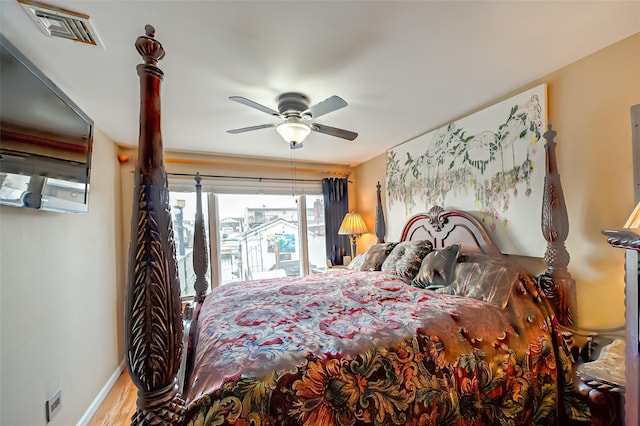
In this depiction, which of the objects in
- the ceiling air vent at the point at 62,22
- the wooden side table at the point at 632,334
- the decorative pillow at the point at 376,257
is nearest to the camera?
the wooden side table at the point at 632,334

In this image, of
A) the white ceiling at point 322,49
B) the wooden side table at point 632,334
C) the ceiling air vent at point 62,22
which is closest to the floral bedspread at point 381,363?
the wooden side table at point 632,334

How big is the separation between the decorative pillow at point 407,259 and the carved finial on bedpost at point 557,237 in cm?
91

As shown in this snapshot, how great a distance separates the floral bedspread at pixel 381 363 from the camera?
3.21ft

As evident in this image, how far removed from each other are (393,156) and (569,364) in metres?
2.53

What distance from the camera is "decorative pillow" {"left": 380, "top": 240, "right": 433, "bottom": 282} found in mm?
2363

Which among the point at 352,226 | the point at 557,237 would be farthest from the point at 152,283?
the point at 352,226

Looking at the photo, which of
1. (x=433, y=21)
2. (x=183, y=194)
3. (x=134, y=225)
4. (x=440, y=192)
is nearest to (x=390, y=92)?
(x=433, y=21)

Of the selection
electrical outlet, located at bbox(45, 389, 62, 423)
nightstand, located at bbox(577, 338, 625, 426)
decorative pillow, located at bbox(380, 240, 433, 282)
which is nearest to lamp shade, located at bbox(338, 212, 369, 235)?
decorative pillow, located at bbox(380, 240, 433, 282)

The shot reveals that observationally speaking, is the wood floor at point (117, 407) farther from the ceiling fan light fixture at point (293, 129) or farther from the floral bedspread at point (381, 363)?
the ceiling fan light fixture at point (293, 129)

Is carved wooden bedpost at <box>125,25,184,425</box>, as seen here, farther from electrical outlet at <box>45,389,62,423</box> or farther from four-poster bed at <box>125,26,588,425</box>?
electrical outlet at <box>45,389,62,423</box>

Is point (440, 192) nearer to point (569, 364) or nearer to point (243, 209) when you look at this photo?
point (569, 364)

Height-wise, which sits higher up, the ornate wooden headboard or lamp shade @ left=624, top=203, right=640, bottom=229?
lamp shade @ left=624, top=203, right=640, bottom=229

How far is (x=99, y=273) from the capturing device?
7.77ft

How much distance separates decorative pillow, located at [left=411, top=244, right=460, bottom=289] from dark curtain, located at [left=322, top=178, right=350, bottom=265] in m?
1.99
